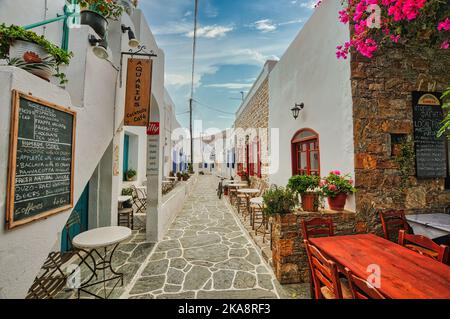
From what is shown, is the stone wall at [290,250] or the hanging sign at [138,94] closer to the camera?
the stone wall at [290,250]

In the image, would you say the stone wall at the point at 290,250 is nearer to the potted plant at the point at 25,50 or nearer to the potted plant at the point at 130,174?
the potted plant at the point at 25,50

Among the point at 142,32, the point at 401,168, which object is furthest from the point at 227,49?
the point at 401,168

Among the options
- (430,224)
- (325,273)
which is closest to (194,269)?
(325,273)

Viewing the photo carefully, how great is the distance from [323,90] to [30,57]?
4175 mm

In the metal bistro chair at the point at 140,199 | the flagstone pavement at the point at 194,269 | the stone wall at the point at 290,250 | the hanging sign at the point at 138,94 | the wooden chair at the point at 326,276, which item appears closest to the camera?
the wooden chair at the point at 326,276

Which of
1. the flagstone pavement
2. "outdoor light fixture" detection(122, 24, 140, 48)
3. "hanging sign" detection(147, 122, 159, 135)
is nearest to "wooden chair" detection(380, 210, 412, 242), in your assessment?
the flagstone pavement

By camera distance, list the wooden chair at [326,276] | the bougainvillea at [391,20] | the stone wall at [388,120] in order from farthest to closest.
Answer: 1. the stone wall at [388,120]
2. the bougainvillea at [391,20]
3. the wooden chair at [326,276]

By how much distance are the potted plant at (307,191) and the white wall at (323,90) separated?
24.8 inches

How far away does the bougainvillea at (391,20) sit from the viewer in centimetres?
231

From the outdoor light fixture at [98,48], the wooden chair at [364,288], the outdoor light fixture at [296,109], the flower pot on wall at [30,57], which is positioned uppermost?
the outdoor light fixture at [98,48]

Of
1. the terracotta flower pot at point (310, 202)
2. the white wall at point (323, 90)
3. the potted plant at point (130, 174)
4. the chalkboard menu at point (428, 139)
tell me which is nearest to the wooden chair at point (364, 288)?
the terracotta flower pot at point (310, 202)

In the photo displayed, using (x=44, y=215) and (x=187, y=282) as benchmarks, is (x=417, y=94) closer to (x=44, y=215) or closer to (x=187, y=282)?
(x=187, y=282)

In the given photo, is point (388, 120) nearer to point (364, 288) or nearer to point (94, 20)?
point (364, 288)

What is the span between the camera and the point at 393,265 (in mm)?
1715
